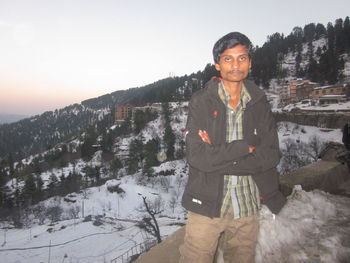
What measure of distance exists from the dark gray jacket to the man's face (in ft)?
0.41

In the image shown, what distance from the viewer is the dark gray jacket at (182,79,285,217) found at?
1642mm

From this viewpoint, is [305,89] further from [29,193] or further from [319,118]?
[29,193]

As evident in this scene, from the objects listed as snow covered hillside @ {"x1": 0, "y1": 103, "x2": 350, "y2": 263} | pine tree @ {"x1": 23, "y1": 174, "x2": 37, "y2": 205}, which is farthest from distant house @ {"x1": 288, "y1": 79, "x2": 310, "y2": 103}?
pine tree @ {"x1": 23, "y1": 174, "x2": 37, "y2": 205}

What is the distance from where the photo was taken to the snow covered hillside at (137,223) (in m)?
2.11

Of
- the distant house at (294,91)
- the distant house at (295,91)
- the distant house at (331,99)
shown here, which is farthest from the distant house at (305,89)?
the distant house at (331,99)

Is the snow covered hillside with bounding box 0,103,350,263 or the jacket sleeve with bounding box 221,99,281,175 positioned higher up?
the jacket sleeve with bounding box 221,99,281,175

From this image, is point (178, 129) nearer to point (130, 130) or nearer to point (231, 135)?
point (130, 130)

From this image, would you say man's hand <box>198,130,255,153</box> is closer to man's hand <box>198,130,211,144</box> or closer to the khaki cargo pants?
man's hand <box>198,130,211,144</box>

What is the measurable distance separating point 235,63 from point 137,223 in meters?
35.4

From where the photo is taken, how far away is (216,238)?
181 centimetres

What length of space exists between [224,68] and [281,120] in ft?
195

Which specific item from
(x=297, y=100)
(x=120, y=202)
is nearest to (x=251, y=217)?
(x=120, y=202)

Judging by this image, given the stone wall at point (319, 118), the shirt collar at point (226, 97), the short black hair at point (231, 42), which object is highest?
the short black hair at point (231, 42)

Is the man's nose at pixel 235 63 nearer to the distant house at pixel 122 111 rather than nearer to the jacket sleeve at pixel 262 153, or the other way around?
the jacket sleeve at pixel 262 153
